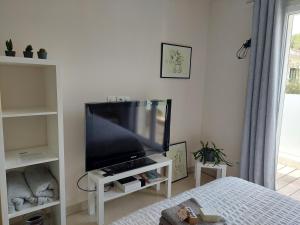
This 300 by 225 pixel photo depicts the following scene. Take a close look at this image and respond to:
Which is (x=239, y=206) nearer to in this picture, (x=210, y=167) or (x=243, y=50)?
(x=210, y=167)

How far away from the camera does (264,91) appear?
236 centimetres

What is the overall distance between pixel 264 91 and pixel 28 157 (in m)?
2.32

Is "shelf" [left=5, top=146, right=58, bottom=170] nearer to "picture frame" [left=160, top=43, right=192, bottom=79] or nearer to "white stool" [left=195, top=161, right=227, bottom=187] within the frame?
"picture frame" [left=160, top=43, right=192, bottom=79]

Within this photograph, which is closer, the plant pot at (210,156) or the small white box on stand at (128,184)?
the small white box on stand at (128,184)

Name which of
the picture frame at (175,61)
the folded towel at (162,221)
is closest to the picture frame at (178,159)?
the picture frame at (175,61)

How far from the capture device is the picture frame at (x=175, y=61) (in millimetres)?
2721

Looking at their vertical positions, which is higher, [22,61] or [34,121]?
[22,61]

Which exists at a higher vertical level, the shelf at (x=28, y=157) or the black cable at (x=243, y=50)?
the black cable at (x=243, y=50)

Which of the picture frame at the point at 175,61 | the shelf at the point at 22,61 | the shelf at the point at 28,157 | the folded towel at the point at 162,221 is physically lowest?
the folded towel at the point at 162,221

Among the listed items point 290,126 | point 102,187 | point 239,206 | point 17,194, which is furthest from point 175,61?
point 17,194

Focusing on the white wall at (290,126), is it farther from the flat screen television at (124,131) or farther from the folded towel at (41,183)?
the folded towel at (41,183)

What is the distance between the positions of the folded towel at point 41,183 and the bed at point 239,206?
2.46ft

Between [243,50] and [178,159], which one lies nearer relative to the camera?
[243,50]

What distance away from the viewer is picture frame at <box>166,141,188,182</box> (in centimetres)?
299
